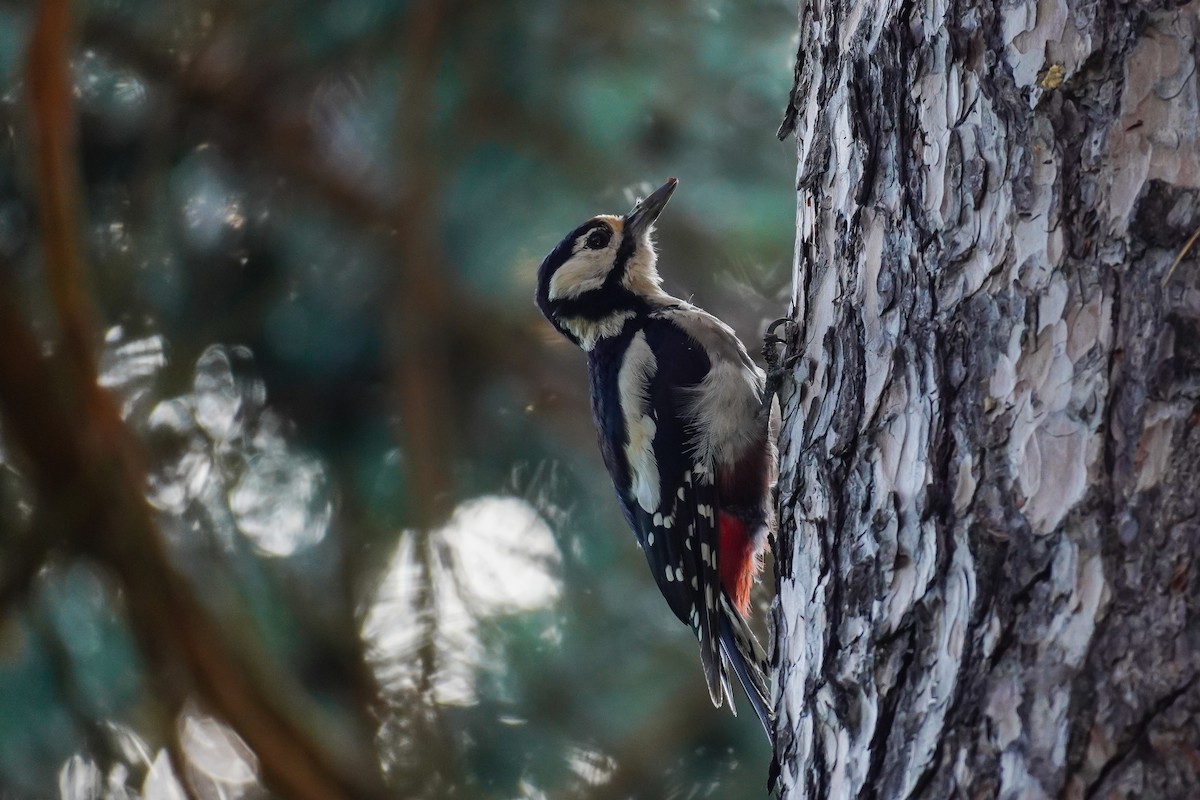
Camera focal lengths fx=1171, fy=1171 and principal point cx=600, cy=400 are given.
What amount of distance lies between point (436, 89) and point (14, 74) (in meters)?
1.28

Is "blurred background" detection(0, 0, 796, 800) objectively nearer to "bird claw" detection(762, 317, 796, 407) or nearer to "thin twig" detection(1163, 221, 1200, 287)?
"bird claw" detection(762, 317, 796, 407)

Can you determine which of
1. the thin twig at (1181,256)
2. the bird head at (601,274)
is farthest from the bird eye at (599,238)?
the thin twig at (1181,256)

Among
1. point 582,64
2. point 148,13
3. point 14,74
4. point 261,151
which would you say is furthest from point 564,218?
point 14,74

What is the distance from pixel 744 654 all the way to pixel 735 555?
0.31 metres

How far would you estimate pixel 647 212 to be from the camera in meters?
3.90

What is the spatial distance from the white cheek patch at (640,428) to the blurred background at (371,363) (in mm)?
482

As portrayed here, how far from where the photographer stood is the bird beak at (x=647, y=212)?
386cm

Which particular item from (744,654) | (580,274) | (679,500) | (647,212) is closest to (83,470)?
(580,274)

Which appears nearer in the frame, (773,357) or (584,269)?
(773,357)

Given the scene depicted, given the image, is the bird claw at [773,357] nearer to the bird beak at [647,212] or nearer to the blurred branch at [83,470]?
the bird beak at [647,212]

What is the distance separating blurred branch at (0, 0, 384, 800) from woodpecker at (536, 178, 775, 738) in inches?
43.4

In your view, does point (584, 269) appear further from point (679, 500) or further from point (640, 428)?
point (679, 500)

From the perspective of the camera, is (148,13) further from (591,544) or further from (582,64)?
(591,544)

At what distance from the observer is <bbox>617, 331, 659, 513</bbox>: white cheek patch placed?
360 centimetres
